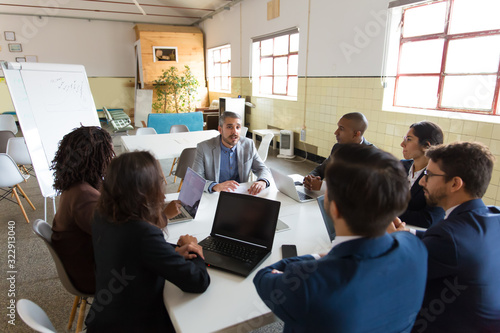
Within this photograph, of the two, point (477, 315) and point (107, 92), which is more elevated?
point (107, 92)

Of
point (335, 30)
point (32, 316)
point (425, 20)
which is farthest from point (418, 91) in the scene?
point (32, 316)

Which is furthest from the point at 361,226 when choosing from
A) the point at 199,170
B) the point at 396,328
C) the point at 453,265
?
the point at 199,170

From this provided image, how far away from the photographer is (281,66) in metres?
6.81

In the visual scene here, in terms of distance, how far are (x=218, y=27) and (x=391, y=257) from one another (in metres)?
9.75

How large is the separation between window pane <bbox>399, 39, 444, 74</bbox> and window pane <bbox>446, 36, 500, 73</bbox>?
140 mm

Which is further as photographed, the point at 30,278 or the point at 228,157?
the point at 228,157

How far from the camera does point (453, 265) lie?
1.03 m

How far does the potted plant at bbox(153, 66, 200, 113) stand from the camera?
30.9 ft

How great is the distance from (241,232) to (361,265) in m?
0.82

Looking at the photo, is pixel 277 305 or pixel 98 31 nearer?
pixel 277 305

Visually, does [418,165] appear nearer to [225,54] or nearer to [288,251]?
[288,251]

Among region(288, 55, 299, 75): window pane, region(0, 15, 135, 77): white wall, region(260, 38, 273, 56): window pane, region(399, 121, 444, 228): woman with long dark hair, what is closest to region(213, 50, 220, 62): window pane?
region(260, 38, 273, 56): window pane

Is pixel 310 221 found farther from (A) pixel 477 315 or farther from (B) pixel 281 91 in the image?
(B) pixel 281 91

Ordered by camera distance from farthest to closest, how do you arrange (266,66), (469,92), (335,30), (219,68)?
1. (219,68)
2. (266,66)
3. (335,30)
4. (469,92)
